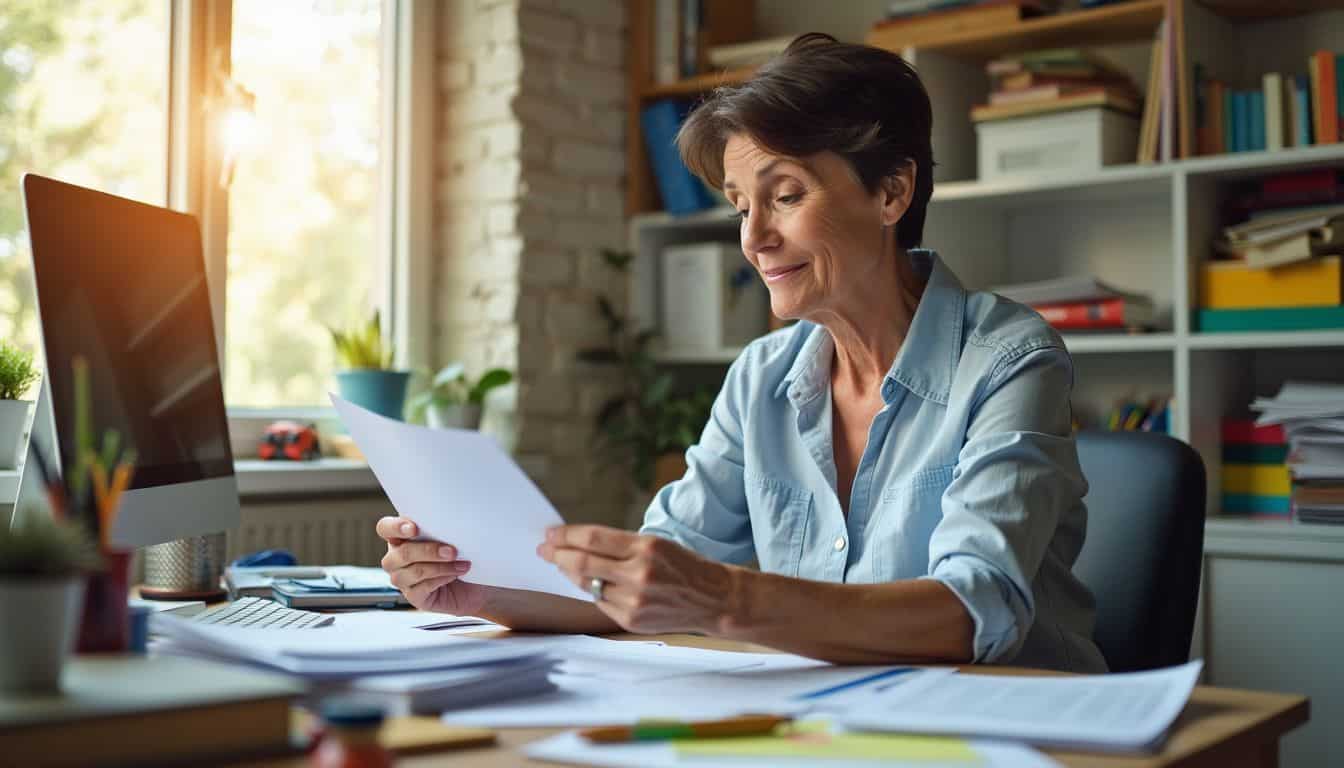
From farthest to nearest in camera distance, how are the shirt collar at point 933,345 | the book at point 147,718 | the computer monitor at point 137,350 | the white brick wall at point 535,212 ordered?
the white brick wall at point 535,212 < the shirt collar at point 933,345 < the computer monitor at point 137,350 < the book at point 147,718

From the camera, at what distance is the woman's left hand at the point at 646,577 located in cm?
111

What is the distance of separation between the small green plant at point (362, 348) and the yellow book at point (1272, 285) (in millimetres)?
1701

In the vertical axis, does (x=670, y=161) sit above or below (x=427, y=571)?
above

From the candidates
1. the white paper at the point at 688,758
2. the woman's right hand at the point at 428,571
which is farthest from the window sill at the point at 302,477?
the white paper at the point at 688,758

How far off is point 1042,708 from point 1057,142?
6.49 ft

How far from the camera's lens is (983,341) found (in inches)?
58.6

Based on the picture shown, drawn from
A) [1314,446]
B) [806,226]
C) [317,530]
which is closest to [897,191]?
[806,226]

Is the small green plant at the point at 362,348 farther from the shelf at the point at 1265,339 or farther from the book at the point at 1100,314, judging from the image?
the shelf at the point at 1265,339

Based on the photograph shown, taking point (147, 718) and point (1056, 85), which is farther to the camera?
point (1056, 85)

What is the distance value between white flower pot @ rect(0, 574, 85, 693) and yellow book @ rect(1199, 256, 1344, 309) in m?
2.28

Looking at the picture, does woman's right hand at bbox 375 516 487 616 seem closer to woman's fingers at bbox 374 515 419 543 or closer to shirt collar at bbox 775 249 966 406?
woman's fingers at bbox 374 515 419 543

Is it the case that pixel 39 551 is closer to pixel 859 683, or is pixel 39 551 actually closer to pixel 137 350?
pixel 859 683

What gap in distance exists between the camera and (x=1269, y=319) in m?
2.50

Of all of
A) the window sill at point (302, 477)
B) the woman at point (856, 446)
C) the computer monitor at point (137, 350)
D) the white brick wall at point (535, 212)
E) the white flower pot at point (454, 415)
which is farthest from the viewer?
the white brick wall at point (535, 212)
